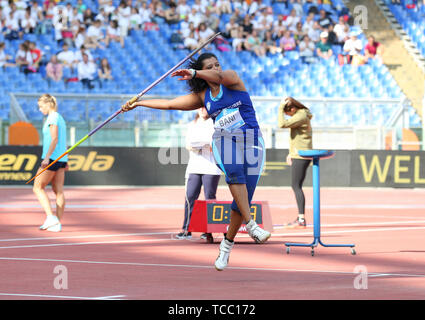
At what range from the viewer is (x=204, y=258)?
10.9 m

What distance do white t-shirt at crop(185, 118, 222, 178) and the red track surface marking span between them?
1.03 m

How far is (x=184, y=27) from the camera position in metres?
31.9

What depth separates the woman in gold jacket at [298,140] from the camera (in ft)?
49.4

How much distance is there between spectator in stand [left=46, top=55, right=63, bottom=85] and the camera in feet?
94.0

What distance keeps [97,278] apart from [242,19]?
2441 cm

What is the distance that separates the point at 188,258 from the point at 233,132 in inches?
84.2

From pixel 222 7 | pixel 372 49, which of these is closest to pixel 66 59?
pixel 222 7

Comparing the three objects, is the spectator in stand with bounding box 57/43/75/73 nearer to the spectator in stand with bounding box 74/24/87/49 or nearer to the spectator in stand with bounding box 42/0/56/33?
the spectator in stand with bounding box 74/24/87/49

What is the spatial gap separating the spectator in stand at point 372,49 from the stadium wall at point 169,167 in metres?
7.29

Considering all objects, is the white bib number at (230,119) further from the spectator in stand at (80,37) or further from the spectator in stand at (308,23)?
the spectator in stand at (308,23)

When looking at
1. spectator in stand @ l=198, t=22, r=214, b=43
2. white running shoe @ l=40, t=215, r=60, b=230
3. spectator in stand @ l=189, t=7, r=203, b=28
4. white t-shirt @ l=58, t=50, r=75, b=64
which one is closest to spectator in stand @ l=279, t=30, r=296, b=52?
spectator in stand @ l=198, t=22, r=214, b=43

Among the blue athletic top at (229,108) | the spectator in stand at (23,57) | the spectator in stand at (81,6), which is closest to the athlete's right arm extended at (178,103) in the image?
the blue athletic top at (229,108)

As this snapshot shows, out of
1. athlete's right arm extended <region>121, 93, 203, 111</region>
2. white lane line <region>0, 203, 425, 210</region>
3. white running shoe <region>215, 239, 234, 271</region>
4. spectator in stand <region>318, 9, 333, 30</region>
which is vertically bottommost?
white lane line <region>0, 203, 425, 210</region>
